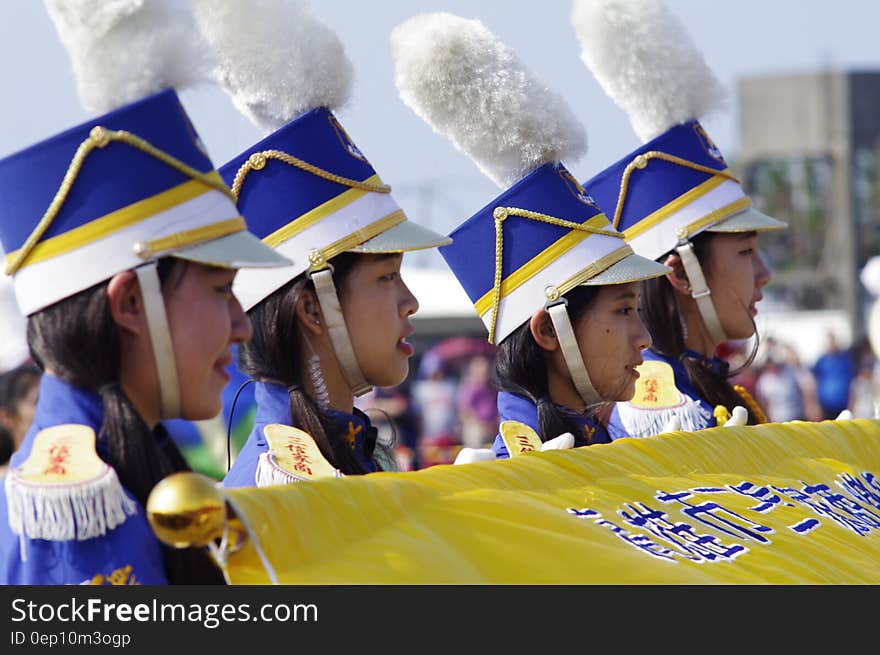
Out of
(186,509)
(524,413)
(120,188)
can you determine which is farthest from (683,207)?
(186,509)

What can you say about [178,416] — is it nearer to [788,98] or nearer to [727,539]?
[727,539]

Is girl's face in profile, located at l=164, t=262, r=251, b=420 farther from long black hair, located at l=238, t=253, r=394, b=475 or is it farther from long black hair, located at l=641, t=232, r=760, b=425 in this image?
long black hair, located at l=641, t=232, r=760, b=425

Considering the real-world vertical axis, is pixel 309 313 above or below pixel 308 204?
below

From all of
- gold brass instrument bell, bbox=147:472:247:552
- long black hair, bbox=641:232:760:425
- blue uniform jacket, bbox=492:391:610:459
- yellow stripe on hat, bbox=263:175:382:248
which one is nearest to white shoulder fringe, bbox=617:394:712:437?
long black hair, bbox=641:232:760:425

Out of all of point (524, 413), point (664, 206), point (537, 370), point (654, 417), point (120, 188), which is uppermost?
point (120, 188)

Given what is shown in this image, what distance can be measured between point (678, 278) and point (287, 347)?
1.80 metres

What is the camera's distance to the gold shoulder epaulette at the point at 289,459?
9.70 feet

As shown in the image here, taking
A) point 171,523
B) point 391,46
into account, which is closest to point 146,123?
point 171,523

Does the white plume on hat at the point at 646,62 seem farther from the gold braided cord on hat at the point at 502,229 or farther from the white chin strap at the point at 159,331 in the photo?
the white chin strap at the point at 159,331

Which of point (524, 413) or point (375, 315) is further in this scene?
point (524, 413)

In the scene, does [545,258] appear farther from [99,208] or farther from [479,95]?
[99,208]

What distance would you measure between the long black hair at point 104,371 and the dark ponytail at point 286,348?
3.67 ft

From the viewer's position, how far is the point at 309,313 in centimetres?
344

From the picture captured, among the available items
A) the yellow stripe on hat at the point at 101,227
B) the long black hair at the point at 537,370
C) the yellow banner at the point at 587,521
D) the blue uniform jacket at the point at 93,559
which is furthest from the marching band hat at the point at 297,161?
the blue uniform jacket at the point at 93,559
